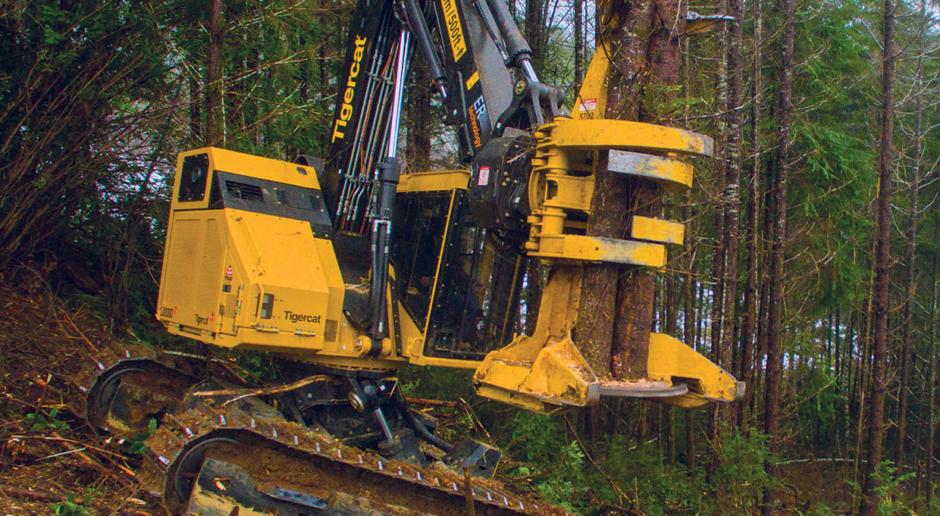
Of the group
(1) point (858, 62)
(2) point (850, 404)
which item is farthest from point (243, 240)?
(2) point (850, 404)

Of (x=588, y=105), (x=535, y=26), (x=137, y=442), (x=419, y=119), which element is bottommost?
(x=137, y=442)

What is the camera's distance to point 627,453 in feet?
32.8

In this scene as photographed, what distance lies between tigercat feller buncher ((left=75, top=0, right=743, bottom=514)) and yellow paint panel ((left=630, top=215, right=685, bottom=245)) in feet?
0.04

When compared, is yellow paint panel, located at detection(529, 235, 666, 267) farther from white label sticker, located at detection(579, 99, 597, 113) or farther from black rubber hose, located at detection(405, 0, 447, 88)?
black rubber hose, located at detection(405, 0, 447, 88)

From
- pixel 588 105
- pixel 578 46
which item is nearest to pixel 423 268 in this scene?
pixel 588 105

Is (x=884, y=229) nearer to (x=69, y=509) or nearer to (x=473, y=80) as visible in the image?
(x=473, y=80)

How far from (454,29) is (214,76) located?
3755mm

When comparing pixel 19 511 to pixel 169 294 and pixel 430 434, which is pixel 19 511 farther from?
pixel 430 434

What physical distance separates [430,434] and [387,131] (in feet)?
8.94

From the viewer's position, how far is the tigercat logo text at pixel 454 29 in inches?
266

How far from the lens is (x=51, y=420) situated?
25.5 feet

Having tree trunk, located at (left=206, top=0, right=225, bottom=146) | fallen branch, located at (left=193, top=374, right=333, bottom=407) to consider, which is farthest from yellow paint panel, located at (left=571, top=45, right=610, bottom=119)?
tree trunk, located at (left=206, top=0, right=225, bottom=146)

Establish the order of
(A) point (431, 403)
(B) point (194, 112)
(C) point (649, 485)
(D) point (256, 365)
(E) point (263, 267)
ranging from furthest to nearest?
(B) point (194, 112), (A) point (431, 403), (D) point (256, 365), (C) point (649, 485), (E) point (263, 267)

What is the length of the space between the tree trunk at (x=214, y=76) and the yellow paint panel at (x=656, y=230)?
602 centimetres
